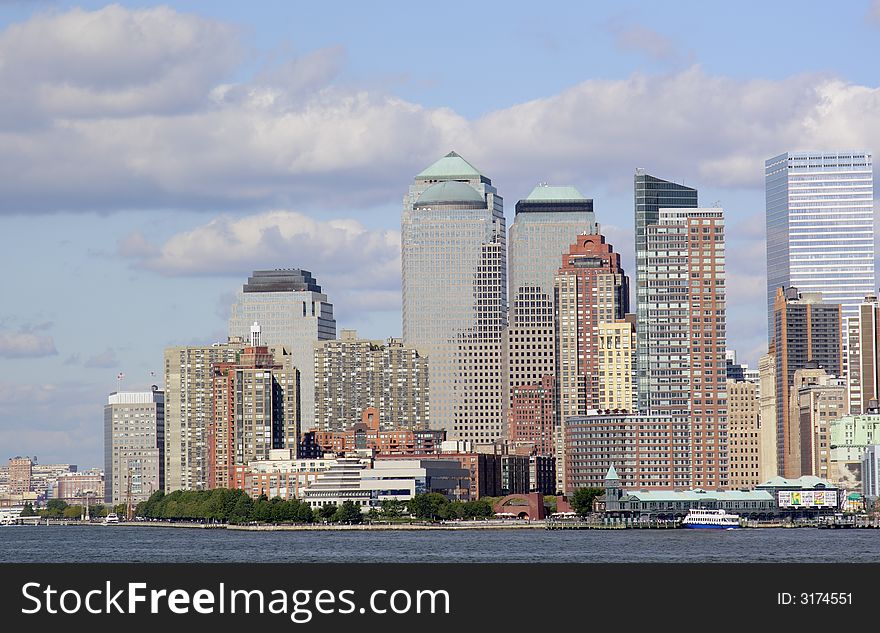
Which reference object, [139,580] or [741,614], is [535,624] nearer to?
[741,614]

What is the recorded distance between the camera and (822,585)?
6612 centimetres

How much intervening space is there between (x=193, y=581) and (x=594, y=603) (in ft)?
46.6

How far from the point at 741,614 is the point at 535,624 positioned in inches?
281

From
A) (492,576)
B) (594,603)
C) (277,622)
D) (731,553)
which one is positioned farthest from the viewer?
(731,553)

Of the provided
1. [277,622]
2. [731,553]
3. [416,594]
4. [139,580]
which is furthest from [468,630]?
[731,553]

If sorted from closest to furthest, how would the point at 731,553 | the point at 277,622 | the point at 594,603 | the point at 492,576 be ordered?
the point at 277,622
the point at 594,603
the point at 492,576
the point at 731,553

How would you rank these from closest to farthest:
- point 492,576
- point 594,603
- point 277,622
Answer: point 277,622, point 594,603, point 492,576

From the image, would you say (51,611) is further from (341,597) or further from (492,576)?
(492,576)

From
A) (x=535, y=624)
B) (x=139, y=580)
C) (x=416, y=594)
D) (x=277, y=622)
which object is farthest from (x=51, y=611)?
(x=535, y=624)

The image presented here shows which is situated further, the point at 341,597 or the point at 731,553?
the point at 731,553

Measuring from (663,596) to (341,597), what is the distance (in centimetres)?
1150

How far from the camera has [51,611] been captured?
64875 mm

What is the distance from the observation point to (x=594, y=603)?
6881 centimetres

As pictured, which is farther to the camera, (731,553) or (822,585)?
Answer: (731,553)
